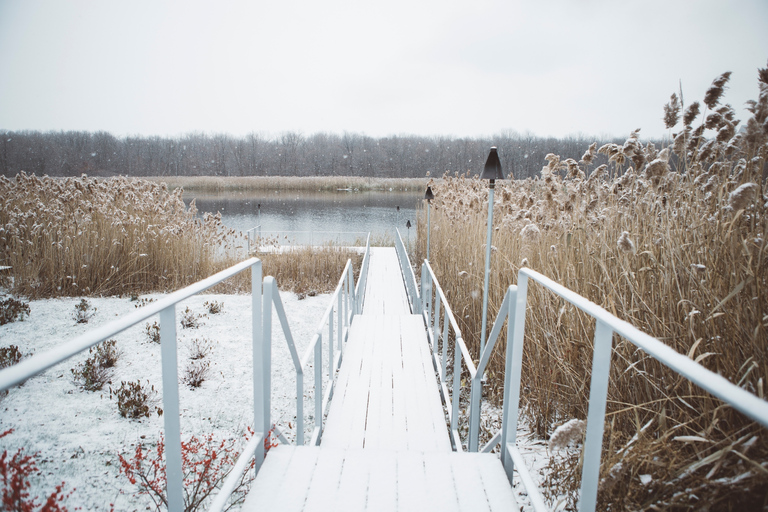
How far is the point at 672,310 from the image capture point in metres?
1.83

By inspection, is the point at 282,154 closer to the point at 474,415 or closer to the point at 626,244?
the point at 474,415

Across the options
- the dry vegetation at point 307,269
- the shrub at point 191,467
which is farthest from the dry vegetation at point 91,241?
the shrub at point 191,467

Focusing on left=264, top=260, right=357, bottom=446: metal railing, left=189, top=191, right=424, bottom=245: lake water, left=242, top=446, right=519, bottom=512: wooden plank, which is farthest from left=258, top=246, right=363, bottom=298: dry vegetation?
left=242, top=446, right=519, bottom=512: wooden plank

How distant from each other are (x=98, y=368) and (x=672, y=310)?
15.5 feet

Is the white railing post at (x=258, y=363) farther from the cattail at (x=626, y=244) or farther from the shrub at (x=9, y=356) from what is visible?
the shrub at (x=9, y=356)

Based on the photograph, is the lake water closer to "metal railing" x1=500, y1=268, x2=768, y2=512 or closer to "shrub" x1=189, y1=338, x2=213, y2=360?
"shrub" x1=189, y1=338, x2=213, y2=360

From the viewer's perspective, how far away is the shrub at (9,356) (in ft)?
11.7

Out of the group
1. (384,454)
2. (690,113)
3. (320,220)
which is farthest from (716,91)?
(320,220)

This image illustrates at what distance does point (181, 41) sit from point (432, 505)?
84.0 m

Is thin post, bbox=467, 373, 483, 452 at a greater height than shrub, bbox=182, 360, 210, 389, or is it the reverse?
thin post, bbox=467, 373, 483, 452

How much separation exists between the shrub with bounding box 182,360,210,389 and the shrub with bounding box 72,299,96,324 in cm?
208

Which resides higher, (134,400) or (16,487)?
(16,487)

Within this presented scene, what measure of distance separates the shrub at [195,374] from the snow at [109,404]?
2.8 inches

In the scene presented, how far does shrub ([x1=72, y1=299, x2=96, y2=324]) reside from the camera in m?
4.93
